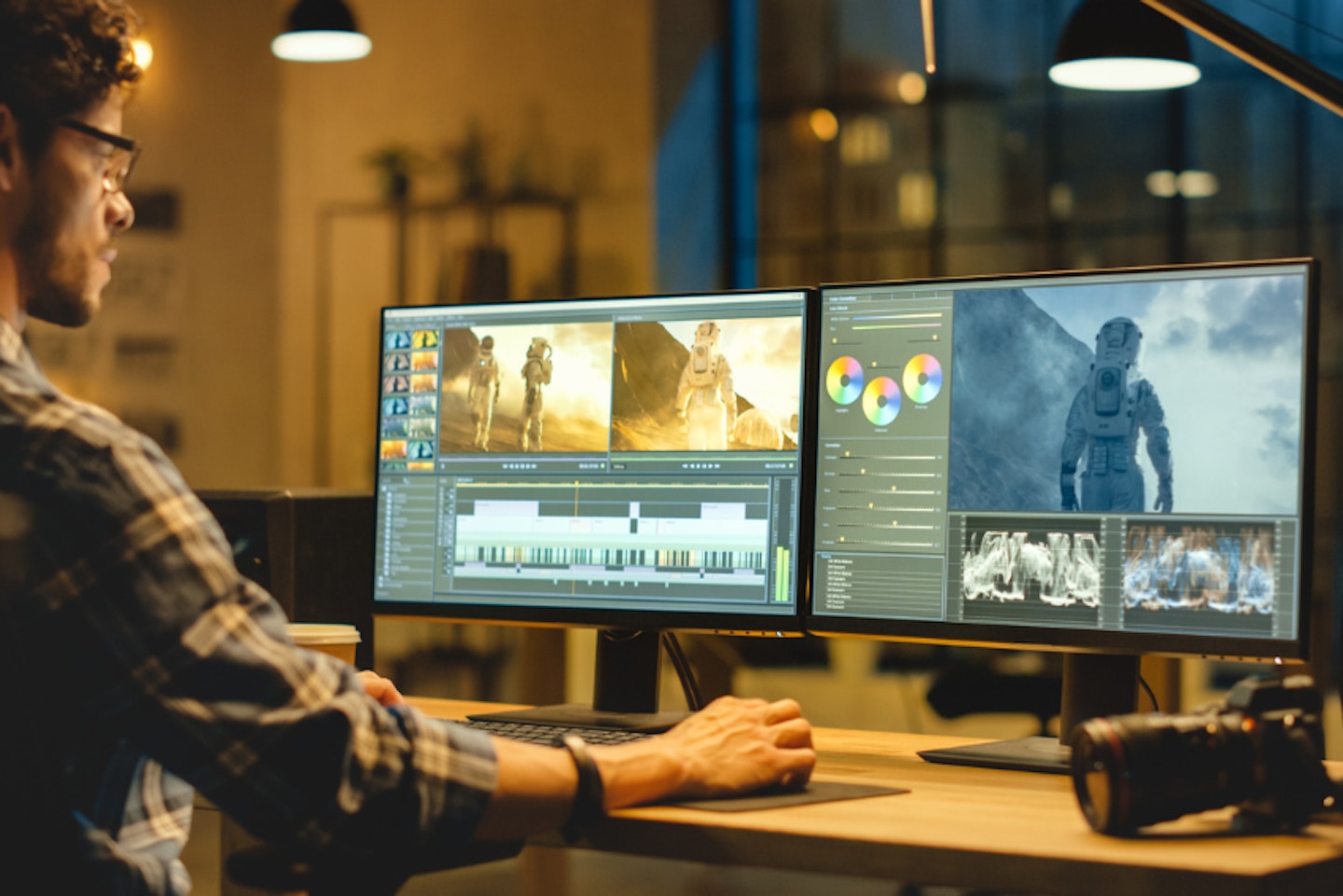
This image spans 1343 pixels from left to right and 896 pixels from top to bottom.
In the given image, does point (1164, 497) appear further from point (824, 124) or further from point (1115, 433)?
point (824, 124)

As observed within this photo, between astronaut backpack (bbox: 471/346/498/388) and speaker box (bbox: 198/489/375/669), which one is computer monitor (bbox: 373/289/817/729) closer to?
astronaut backpack (bbox: 471/346/498/388)

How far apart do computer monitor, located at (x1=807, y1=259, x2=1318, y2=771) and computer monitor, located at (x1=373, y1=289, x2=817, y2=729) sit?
0.07 metres

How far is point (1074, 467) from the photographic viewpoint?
162cm

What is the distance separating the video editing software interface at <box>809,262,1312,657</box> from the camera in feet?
5.03

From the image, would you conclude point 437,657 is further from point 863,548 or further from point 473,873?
point 863,548

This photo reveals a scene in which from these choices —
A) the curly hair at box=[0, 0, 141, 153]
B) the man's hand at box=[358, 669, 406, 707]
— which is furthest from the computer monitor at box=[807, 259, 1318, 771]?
the curly hair at box=[0, 0, 141, 153]

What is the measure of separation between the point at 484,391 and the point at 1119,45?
3.11 metres

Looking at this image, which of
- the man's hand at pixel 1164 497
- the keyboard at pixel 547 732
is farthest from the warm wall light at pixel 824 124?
the man's hand at pixel 1164 497

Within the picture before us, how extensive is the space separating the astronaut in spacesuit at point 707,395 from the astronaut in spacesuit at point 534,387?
0.62 ft

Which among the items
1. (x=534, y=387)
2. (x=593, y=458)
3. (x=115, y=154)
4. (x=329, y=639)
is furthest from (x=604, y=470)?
(x=115, y=154)

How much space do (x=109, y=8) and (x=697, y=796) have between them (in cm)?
83

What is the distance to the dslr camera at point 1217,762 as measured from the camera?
121cm

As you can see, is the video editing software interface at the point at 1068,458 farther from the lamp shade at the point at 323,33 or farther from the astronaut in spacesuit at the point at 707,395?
the lamp shade at the point at 323,33

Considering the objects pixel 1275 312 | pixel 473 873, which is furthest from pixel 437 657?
pixel 1275 312
